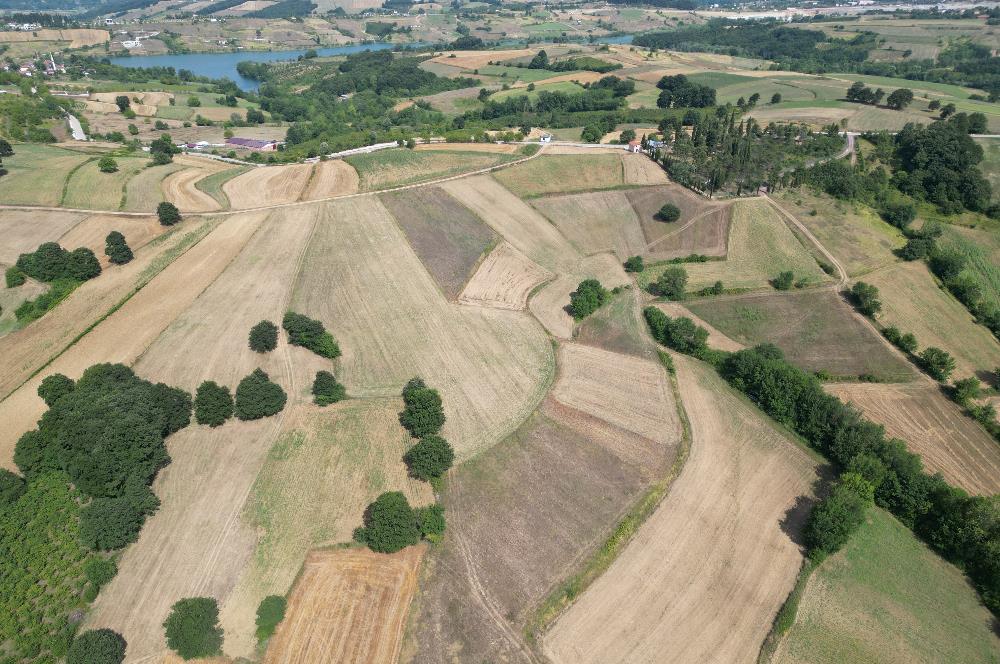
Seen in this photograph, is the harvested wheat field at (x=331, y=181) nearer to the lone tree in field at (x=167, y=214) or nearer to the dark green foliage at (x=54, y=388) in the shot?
the lone tree in field at (x=167, y=214)

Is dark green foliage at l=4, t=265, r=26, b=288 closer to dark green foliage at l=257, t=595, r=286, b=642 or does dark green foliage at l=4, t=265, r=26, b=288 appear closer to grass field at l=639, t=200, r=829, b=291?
dark green foliage at l=257, t=595, r=286, b=642

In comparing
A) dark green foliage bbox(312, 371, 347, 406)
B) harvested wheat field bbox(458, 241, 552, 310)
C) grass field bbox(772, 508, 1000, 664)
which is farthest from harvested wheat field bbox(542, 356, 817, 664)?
harvested wheat field bbox(458, 241, 552, 310)

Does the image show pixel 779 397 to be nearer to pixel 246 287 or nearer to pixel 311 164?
pixel 246 287

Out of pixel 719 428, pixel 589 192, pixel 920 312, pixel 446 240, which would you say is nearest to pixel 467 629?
pixel 719 428

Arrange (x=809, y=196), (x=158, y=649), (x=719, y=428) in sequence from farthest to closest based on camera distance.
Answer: (x=809, y=196) → (x=719, y=428) → (x=158, y=649)

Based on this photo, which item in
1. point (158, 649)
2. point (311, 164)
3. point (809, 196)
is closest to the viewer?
point (158, 649)
